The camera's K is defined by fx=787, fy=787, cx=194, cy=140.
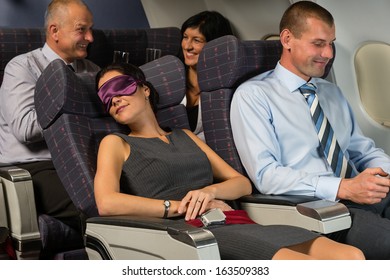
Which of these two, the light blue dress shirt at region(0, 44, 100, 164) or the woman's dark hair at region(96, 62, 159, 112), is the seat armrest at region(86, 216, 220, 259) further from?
the light blue dress shirt at region(0, 44, 100, 164)

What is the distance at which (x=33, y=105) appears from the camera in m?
3.53

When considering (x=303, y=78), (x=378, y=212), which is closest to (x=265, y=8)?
(x=303, y=78)

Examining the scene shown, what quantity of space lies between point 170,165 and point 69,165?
0.39 m

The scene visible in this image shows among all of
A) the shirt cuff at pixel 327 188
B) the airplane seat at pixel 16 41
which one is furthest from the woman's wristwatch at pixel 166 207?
the airplane seat at pixel 16 41

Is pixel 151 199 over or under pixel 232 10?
under

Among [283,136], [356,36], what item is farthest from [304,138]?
[356,36]

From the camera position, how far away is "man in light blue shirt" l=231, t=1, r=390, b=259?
2.99m

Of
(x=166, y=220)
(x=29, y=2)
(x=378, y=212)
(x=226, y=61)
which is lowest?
(x=378, y=212)

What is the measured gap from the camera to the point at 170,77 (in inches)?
133

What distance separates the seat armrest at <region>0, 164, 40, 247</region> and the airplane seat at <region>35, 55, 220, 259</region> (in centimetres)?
26

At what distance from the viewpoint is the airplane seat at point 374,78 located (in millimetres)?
4082

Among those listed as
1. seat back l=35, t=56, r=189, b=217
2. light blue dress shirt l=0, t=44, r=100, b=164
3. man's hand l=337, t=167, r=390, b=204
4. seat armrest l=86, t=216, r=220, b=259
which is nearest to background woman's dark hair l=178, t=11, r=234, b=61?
light blue dress shirt l=0, t=44, r=100, b=164
